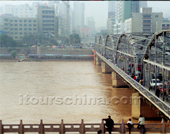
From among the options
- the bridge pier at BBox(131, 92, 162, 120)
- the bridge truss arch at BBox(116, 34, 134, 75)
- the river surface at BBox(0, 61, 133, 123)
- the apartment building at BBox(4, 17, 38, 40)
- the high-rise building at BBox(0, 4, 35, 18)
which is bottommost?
the river surface at BBox(0, 61, 133, 123)

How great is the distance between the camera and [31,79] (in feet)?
169

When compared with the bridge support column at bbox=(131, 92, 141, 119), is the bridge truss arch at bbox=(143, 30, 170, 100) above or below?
above

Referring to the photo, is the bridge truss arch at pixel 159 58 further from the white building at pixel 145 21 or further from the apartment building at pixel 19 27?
the apartment building at pixel 19 27

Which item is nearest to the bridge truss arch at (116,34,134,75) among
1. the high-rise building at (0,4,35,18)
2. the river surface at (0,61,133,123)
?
the river surface at (0,61,133,123)

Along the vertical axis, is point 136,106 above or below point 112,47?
below

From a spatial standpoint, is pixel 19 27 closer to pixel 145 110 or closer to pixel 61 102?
pixel 61 102

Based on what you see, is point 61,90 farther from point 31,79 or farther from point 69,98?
point 31,79

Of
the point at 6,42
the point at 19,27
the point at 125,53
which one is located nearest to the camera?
the point at 125,53

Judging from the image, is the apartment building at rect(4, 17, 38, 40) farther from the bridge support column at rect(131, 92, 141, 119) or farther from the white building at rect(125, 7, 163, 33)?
the bridge support column at rect(131, 92, 141, 119)

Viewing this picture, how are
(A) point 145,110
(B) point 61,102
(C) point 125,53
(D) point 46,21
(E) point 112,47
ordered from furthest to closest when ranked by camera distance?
(D) point 46,21 → (E) point 112,47 → (C) point 125,53 → (B) point 61,102 → (A) point 145,110

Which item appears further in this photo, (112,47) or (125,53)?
(112,47)

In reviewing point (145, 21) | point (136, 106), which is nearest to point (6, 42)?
point (145, 21)

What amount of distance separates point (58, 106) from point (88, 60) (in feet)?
221

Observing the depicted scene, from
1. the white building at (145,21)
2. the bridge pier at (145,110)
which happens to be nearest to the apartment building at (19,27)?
the white building at (145,21)
